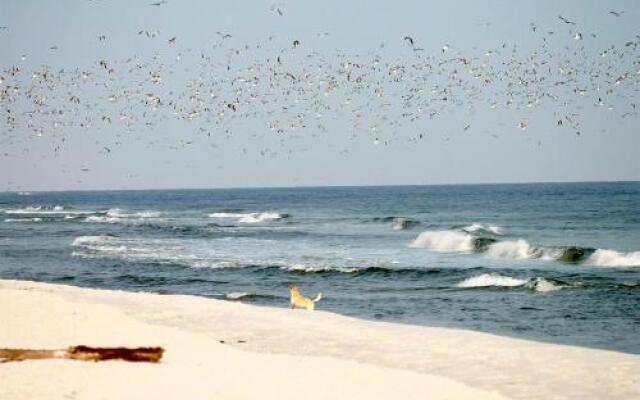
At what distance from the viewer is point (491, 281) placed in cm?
2784

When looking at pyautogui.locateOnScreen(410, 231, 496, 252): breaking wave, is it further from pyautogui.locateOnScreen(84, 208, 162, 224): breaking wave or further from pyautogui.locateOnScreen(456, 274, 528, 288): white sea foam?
pyautogui.locateOnScreen(84, 208, 162, 224): breaking wave

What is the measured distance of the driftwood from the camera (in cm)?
1016

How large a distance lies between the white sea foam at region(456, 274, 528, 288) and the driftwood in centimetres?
1830

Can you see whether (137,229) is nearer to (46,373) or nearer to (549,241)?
(549,241)

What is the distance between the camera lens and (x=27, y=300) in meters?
17.0

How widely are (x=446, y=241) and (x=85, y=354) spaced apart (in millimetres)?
38610

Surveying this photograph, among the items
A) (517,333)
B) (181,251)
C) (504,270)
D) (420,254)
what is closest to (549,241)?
(420,254)

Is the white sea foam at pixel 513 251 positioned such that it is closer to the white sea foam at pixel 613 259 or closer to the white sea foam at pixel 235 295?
the white sea foam at pixel 613 259

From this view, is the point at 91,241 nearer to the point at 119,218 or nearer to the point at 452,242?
the point at 452,242

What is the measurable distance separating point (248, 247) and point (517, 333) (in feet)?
98.9

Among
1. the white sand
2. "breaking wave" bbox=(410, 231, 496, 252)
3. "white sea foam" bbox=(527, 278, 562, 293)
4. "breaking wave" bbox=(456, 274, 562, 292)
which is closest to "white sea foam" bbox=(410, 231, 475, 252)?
"breaking wave" bbox=(410, 231, 496, 252)

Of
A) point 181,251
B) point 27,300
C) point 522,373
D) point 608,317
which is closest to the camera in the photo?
point 522,373

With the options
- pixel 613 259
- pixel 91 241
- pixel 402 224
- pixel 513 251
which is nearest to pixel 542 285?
pixel 613 259

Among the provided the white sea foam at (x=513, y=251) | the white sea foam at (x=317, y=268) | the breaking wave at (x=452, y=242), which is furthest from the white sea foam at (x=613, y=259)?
the white sea foam at (x=317, y=268)
